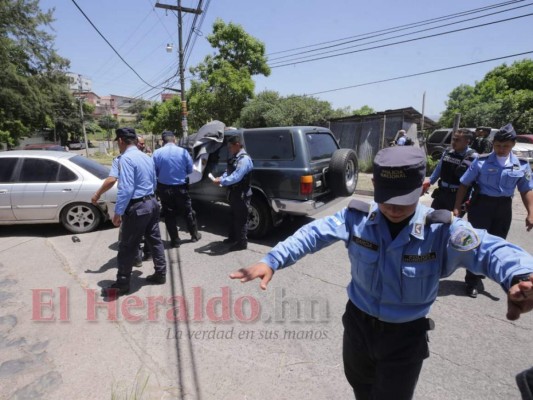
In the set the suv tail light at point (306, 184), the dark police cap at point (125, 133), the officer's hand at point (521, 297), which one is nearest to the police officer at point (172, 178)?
the dark police cap at point (125, 133)

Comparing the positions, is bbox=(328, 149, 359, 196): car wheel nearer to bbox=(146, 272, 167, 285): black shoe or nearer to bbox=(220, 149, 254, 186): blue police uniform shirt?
bbox=(220, 149, 254, 186): blue police uniform shirt

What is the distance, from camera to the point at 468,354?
2801mm

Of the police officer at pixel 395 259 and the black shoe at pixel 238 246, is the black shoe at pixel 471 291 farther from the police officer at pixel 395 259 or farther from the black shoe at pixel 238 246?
the black shoe at pixel 238 246

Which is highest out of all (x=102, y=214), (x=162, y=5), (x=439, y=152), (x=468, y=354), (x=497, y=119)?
(x=162, y=5)

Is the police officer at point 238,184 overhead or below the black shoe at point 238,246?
overhead

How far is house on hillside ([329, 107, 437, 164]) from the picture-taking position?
14.4 meters

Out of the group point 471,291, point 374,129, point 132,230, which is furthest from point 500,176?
point 374,129

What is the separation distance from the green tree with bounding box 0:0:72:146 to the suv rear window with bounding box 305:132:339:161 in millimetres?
24311

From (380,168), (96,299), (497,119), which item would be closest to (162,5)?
(96,299)

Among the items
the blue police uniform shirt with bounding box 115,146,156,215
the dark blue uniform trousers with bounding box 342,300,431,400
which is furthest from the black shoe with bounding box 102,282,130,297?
the dark blue uniform trousers with bounding box 342,300,431,400

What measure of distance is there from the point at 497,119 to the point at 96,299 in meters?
24.0

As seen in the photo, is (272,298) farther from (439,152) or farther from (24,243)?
(439,152)

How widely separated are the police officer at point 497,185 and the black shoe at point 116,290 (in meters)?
3.81

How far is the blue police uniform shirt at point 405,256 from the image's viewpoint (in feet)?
4.70
